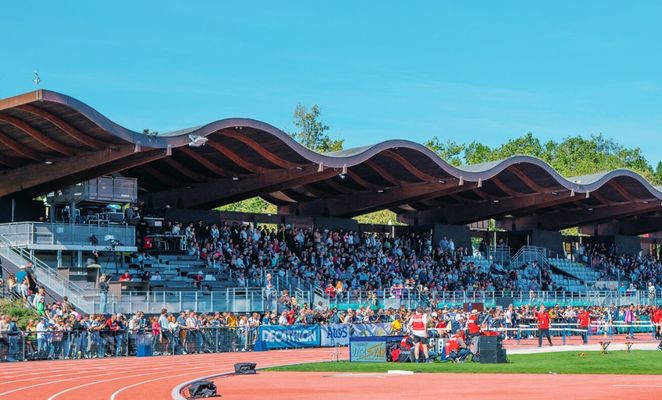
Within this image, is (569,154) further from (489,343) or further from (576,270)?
(489,343)

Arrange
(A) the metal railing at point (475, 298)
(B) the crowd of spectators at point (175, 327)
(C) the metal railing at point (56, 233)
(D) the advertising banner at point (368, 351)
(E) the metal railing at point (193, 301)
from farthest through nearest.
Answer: (A) the metal railing at point (475, 298), (C) the metal railing at point (56, 233), (E) the metal railing at point (193, 301), (B) the crowd of spectators at point (175, 327), (D) the advertising banner at point (368, 351)

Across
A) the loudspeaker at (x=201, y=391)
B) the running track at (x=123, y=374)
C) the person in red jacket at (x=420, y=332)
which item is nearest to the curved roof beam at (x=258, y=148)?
the running track at (x=123, y=374)

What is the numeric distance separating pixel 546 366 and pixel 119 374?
1091 cm

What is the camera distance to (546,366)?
29.3m

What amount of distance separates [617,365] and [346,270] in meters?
27.7

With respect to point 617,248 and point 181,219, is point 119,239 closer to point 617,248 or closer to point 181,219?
point 181,219

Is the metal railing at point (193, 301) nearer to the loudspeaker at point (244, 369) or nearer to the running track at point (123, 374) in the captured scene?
the running track at point (123, 374)

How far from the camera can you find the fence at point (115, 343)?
114 feet

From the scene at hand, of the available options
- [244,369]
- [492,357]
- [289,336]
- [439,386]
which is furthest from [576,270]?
[439,386]

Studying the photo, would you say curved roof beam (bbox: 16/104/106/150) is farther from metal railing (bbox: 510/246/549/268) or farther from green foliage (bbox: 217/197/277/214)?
green foliage (bbox: 217/197/277/214)

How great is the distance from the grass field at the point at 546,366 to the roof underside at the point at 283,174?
48.1 ft

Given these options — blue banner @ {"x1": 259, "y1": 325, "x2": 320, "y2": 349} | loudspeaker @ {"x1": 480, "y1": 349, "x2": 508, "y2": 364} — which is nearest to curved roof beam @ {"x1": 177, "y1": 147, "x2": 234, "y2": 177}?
blue banner @ {"x1": 259, "y1": 325, "x2": 320, "y2": 349}

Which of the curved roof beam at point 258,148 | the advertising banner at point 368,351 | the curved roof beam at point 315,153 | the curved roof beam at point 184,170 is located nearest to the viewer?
the advertising banner at point 368,351

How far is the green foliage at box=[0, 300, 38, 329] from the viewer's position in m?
38.0
